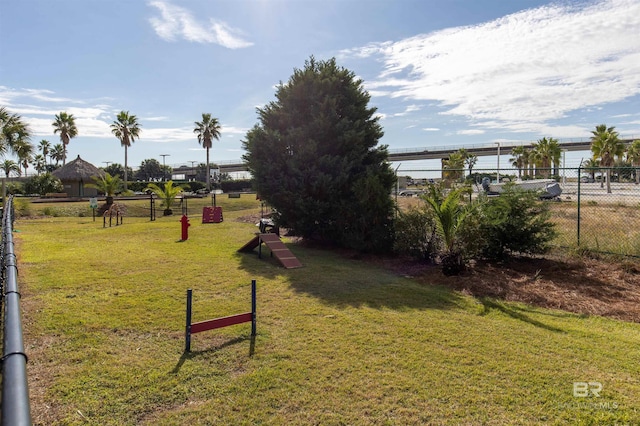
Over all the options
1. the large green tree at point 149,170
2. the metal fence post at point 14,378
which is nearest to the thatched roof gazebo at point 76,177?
the metal fence post at point 14,378

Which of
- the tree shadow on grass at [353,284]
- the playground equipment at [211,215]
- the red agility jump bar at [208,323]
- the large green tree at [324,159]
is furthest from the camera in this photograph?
the playground equipment at [211,215]

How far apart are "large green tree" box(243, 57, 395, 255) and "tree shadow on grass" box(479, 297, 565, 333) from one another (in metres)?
4.08

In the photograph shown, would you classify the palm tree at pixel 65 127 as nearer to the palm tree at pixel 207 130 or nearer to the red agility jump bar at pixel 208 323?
the palm tree at pixel 207 130

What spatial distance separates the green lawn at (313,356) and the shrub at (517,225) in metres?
2.43

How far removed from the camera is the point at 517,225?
8.57 m

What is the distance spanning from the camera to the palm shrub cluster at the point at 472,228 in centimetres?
809

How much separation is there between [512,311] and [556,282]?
2372 mm

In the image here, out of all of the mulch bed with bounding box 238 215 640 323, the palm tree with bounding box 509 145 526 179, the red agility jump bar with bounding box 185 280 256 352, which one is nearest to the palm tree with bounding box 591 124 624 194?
the palm tree with bounding box 509 145 526 179

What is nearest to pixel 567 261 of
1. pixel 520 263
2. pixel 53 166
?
pixel 520 263

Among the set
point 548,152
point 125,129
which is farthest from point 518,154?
point 125,129

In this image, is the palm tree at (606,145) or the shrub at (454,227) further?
the palm tree at (606,145)

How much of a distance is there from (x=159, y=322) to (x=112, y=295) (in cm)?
174

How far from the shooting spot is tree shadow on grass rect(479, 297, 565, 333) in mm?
5234

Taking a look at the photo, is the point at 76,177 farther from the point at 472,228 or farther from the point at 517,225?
the point at 517,225
